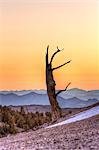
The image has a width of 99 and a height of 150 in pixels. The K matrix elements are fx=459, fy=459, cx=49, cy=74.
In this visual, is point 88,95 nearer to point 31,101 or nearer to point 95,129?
point 31,101

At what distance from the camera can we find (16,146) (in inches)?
242

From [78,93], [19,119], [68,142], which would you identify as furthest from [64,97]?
[68,142]

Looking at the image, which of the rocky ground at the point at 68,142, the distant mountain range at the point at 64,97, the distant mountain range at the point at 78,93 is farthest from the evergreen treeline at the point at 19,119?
the rocky ground at the point at 68,142

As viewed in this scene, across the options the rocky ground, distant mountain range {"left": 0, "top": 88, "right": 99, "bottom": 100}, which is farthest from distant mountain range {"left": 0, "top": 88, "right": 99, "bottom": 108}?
the rocky ground

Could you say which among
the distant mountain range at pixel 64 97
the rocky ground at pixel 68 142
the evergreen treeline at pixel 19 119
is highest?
the distant mountain range at pixel 64 97

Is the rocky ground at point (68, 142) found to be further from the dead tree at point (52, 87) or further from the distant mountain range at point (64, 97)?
the distant mountain range at point (64, 97)

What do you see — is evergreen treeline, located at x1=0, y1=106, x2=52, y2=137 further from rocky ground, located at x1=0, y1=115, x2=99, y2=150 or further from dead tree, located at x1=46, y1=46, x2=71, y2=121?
rocky ground, located at x1=0, y1=115, x2=99, y2=150

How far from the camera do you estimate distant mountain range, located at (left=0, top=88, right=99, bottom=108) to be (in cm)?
1342

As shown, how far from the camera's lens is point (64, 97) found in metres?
14.1

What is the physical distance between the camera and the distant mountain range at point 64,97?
13.4m

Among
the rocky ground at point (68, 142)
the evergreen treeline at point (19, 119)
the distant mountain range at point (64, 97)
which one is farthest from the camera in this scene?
the distant mountain range at point (64, 97)

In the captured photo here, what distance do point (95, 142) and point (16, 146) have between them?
4.09 ft

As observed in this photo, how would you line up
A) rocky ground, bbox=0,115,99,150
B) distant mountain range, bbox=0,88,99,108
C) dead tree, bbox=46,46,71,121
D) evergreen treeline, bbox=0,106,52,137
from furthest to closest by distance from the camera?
1. distant mountain range, bbox=0,88,99,108
2. evergreen treeline, bbox=0,106,52,137
3. dead tree, bbox=46,46,71,121
4. rocky ground, bbox=0,115,99,150

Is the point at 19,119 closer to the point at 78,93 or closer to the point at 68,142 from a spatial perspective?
the point at 78,93
